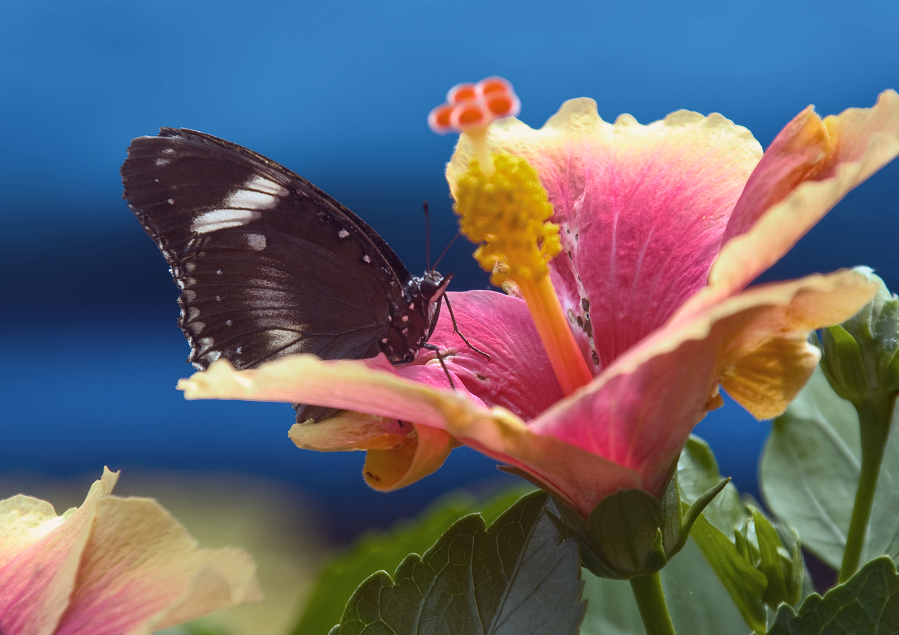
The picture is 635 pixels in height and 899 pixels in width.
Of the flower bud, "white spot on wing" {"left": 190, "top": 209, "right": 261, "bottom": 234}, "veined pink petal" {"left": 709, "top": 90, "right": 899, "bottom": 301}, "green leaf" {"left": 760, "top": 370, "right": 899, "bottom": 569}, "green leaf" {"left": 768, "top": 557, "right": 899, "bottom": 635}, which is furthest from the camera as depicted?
"green leaf" {"left": 760, "top": 370, "right": 899, "bottom": 569}

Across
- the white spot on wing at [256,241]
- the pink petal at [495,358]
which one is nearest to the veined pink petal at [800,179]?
the pink petal at [495,358]

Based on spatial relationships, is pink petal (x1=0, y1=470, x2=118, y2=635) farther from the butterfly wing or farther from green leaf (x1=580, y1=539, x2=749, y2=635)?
green leaf (x1=580, y1=539, x2=749, y2=635)

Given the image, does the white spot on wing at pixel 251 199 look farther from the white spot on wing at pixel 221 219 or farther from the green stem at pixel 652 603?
the green stem at pixel 652 603

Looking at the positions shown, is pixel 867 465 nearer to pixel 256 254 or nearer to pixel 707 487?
pixel 707 487

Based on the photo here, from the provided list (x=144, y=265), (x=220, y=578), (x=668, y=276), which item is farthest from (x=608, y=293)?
(x=144, y=265)

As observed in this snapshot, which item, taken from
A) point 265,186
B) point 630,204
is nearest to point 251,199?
point 265,186

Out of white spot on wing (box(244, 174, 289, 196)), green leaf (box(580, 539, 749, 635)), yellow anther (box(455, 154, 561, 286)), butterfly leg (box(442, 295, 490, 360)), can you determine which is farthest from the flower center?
green leaf (box(580, 539, 749, 635))
